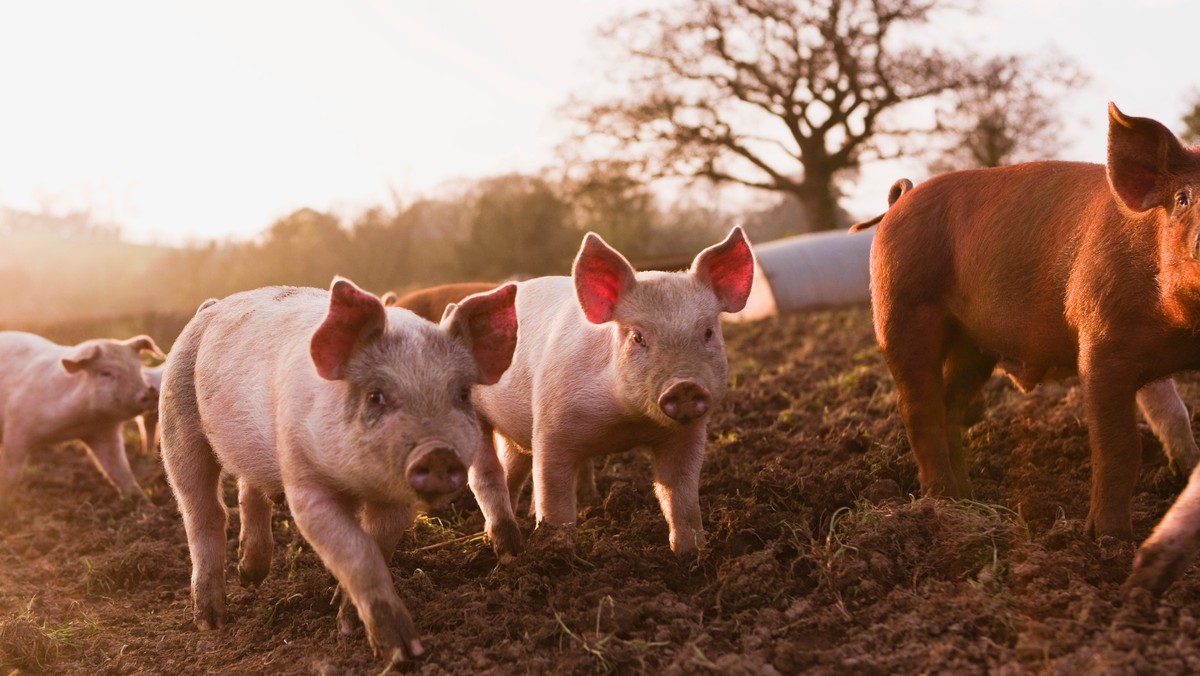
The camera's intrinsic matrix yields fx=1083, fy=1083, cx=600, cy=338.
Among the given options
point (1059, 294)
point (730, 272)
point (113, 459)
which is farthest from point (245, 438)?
point (113, 459)

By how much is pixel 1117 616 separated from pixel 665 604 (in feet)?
4.61

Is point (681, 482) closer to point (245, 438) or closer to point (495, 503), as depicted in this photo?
point (495, 503)

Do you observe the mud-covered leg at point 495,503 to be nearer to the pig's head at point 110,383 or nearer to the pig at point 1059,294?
the pig at point 1059,294

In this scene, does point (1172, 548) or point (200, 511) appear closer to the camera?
point (1172, 548)

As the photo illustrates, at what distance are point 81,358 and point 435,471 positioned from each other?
5.92m

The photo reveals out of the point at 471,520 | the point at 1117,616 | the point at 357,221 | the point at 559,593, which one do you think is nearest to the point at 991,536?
the point at 1117,616

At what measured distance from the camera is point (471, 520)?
571 centimetres

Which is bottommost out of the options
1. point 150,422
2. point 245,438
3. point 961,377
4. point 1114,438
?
point 150,422

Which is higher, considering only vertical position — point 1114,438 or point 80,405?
point 1114,438

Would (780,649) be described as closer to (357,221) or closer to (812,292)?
(812,292)

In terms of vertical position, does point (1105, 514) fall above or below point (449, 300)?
below

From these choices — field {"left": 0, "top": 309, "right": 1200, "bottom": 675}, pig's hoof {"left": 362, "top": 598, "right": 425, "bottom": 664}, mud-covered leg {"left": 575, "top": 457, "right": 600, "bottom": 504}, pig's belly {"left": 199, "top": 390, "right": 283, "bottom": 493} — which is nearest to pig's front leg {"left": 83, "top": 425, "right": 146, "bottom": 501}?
field {"left": 0, "top": 309, "right": 1200, "bottom": 675}

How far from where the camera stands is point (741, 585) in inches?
150

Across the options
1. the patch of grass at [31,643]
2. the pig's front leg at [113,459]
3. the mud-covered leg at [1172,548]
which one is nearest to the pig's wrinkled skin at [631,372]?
the mud-covered leg at [1172,548]
